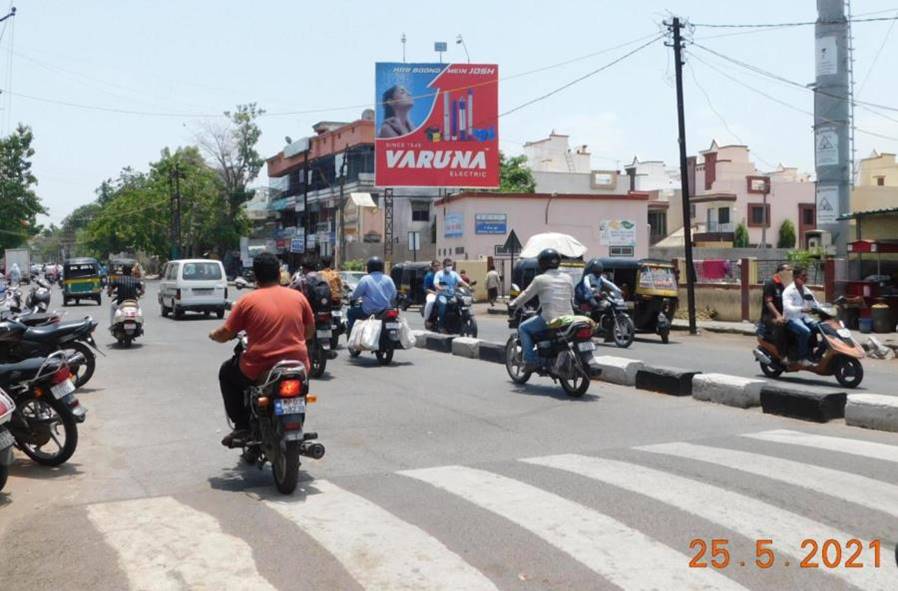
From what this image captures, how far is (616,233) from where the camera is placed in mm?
48375

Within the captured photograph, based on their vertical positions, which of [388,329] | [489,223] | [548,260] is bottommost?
[388,329]

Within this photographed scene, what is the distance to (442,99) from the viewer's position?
1775 inches

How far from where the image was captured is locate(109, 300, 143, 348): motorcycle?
60.6ft

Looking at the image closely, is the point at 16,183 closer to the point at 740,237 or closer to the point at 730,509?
the point at 740,237

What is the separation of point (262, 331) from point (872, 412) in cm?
599

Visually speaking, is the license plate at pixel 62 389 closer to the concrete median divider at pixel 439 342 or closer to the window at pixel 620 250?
the concrete median divider at pixel 439 342

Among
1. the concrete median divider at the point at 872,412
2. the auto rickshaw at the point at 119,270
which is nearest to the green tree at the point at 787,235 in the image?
the auto rickshaw at the point at 119,270

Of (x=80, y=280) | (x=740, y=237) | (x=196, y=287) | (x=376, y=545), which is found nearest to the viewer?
(x=376, y=545)

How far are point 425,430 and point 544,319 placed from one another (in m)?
2.92

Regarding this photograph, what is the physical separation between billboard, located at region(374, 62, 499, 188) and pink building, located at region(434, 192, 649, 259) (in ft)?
4.53

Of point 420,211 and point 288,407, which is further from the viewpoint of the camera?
point 420,211

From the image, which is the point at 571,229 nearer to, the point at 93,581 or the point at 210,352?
the point at 210,352

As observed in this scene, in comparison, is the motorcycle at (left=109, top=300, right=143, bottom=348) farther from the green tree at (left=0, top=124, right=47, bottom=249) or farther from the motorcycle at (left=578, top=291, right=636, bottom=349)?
the green tree at (left=0, top=124, right=47, bottom=249)

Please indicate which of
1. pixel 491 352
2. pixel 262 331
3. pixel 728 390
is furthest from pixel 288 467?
pixel 491 352
